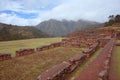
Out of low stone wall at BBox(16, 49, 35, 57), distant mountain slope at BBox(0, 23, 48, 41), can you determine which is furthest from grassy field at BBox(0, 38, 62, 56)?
distant mountain slope at BBox(0, 23, 48, 41)

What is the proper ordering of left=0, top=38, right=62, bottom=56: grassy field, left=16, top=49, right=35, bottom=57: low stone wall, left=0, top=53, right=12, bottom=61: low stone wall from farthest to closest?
left=0, top=38, right=62, bottom=56: grassy field → left=16, top=49, right=35, bottom=57: low stone wall → left=0, top=53, right=12, bottom=61: low stone wall

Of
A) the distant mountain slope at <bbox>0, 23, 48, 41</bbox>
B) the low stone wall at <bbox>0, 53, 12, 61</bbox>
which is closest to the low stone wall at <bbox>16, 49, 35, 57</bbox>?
the low stone wall at <bbox>0, 53, 12, 61</bbox>

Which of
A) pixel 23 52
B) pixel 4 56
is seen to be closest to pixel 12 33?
pixel 23 52

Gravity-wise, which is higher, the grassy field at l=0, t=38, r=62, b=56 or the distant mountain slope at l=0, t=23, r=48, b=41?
the distant mountain slope at l=0, t=23, r=48, b=41

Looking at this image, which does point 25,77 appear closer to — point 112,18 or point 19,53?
point 19,53

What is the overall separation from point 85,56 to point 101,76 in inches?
234

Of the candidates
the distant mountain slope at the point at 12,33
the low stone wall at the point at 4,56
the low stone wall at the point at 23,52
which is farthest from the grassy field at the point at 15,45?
the distant mountain slope at the point at 12,33

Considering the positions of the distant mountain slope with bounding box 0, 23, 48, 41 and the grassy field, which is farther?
the distant mountain slope with bounding box 0, 23, 48, 41

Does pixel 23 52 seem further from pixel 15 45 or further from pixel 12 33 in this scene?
pixel 12 33

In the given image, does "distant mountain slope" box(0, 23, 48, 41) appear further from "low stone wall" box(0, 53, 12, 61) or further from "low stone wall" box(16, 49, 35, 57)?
"low stone wall" box(0, 53, 12, 61)

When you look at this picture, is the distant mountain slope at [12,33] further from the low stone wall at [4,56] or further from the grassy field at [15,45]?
the low stone wall at [4,56]

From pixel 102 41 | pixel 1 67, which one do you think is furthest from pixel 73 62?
pixel 102 41

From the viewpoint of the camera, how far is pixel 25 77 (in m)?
9.88

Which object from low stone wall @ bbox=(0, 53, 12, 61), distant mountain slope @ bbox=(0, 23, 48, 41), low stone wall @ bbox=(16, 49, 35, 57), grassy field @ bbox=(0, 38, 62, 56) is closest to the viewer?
low stone wall @ bbox=(0, 53, 12, 61)
